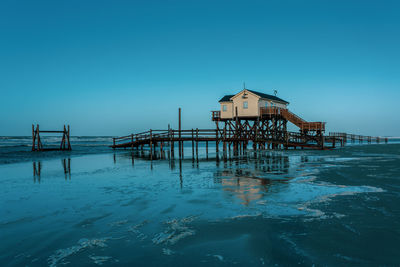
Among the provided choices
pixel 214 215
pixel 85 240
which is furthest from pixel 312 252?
pixel 85 240

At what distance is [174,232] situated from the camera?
5.00 metres

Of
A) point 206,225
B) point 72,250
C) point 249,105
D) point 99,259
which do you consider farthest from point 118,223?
point 249,105

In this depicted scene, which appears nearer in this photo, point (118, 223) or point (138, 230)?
point (138, 230)

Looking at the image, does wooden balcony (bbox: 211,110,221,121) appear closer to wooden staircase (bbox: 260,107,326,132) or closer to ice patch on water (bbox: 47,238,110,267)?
wooden staircase (bbox: 260,107,326,132)

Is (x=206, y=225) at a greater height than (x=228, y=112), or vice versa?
(x=228, y=112)

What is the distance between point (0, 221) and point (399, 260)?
754 centimetres

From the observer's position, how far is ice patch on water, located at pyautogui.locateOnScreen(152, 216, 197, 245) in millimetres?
4613

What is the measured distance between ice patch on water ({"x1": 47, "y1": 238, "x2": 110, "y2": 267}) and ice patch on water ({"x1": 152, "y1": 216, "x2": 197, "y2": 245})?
3.05 ft

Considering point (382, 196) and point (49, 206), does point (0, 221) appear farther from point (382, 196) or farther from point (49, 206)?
point (382, 196)

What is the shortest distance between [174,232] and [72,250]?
172 cm

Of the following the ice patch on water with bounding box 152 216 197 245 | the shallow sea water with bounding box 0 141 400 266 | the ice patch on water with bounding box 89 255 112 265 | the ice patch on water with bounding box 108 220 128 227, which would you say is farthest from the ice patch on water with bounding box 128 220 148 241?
the ice patch on water with bounding box 89 255 112 265

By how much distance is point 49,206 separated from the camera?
7.25 meters

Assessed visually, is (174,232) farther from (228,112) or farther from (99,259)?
(228,112)

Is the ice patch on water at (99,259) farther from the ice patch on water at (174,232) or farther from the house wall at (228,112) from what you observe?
the house wall at (228,112)
